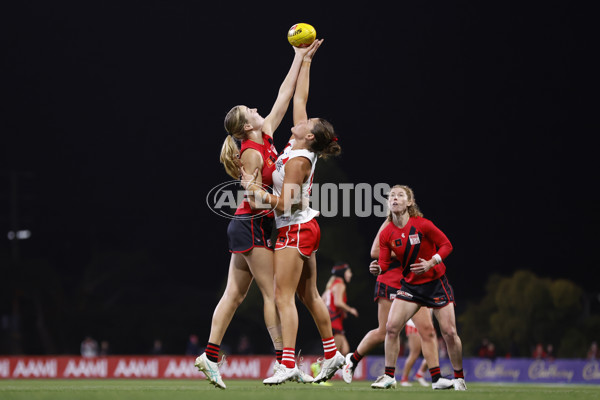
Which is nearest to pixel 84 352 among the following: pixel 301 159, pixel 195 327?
pixel 195 327

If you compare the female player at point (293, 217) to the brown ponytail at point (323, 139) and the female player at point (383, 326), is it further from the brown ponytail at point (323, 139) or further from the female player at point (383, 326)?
the female player at point (383, 326)

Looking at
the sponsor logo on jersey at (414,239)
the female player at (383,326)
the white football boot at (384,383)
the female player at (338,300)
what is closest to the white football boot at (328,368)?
the white football boot at (384,383)

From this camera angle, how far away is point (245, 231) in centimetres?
902

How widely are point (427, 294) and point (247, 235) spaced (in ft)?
8.64

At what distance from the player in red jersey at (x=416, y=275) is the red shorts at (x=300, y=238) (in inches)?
73.2

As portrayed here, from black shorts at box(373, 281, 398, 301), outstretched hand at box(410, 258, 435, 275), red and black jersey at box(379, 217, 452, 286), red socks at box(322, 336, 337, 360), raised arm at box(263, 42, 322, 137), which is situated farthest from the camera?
black shorts at box(373, 281, 398, 301)

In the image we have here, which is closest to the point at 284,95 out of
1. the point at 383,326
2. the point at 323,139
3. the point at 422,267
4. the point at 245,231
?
the point at 323,139

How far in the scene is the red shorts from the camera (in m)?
8.83

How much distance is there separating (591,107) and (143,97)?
138 ft

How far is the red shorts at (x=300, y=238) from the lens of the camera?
348 inches

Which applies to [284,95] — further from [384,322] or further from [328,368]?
[384,322]

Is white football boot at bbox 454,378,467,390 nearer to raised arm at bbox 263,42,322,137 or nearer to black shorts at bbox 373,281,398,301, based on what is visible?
black shorts at bbox 373,281,398,301

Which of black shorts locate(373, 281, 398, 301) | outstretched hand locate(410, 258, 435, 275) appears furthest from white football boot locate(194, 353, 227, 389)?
black shorts locate(373, 281, 398, 301)

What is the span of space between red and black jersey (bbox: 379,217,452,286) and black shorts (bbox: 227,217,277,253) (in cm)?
208
